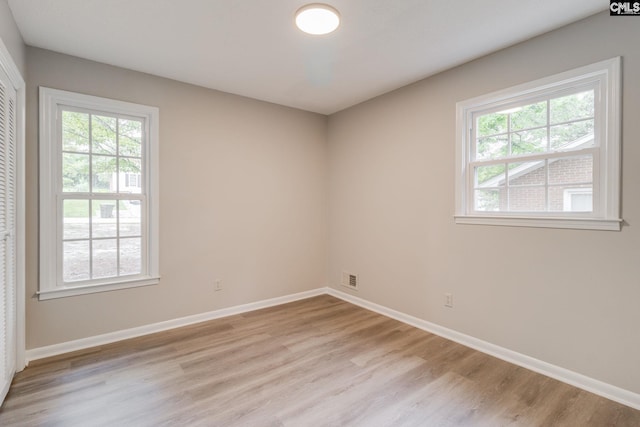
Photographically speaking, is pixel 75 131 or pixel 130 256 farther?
pixel 130 256

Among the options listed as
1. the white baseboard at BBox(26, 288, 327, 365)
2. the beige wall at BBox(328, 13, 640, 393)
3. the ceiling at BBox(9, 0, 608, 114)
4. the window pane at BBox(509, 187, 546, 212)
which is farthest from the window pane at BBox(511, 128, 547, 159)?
the white baseboard at BBox(26, 288, 327, 365)

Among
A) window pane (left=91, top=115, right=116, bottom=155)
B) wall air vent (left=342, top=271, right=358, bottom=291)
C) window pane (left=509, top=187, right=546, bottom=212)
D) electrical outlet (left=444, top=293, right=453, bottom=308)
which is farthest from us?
wall air vent (left=342, top=271, right=358, bottom=291)

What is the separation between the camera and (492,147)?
270 cm

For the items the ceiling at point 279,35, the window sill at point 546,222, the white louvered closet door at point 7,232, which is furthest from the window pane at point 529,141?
the white louvered closet door at point 7,232

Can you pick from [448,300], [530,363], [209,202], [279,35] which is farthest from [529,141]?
[209,202]

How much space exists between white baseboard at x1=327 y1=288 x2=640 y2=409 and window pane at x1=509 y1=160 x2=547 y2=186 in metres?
1.36

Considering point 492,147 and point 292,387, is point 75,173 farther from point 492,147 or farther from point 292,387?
point 492,147

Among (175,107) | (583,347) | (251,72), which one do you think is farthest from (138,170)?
(583,347)

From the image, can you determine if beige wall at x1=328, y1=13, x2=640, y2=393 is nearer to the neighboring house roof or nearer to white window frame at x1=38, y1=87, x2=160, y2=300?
the neighboring house roof

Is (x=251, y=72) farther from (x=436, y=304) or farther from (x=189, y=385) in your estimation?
(x=436, y=304)

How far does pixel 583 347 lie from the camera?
214 cm

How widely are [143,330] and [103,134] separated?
6.13 feet

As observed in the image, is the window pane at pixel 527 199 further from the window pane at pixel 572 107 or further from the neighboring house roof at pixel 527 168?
the window pane at pixel 572 107

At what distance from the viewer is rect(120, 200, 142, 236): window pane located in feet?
9.59
